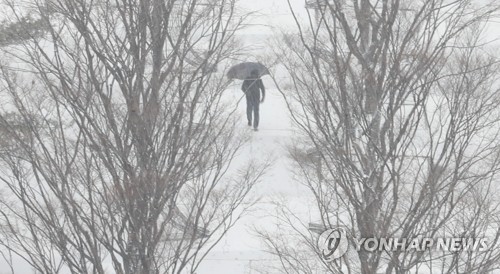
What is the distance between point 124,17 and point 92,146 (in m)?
1.01

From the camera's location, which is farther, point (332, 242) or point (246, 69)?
point (246, 69)

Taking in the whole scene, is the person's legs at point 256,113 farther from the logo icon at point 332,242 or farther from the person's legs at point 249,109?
the logo icon at point 332,242

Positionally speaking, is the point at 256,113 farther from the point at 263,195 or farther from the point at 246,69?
the point at 263,195

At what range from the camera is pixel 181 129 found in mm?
6066

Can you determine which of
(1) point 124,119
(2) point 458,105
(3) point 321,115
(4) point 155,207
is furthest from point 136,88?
(2) point 458,105

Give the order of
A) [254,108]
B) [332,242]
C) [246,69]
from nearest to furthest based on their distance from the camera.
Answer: [332,242], [246,69], [254,108]

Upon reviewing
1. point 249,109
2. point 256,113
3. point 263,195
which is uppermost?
point 249,109

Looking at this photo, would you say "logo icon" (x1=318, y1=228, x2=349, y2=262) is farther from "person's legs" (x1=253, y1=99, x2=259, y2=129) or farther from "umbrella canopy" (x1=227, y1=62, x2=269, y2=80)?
"person's legs" (x1=253, y1=99, x2=259, y2=129)

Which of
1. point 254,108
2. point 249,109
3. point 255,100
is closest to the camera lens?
point 255,100

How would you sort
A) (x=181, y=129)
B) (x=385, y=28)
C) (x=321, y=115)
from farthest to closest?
1. (x=181, y=129)
2. (x=321, y=115)
3. (x=385, y=28)

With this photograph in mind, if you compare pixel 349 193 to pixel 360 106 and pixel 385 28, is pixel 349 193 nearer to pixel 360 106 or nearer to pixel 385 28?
pixel 360 106

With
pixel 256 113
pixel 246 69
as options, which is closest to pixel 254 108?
pixel 256 113

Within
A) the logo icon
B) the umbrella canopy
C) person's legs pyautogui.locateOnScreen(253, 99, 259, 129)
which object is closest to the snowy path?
person's legs pyautogui.locateOnScreen(253, 99, 259, 129)

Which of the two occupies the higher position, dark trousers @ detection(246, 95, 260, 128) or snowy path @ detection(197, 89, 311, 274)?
dark trousers @ detection(246, 95, 260, 128)
